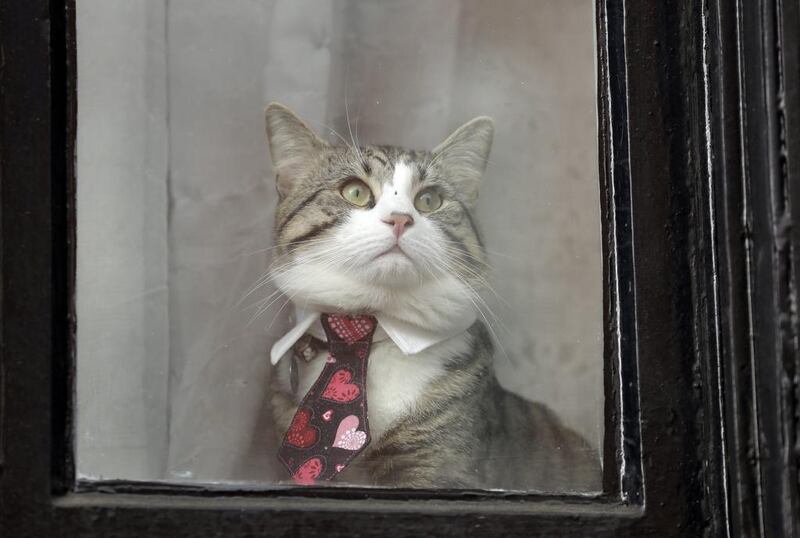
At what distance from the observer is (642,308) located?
61 cm

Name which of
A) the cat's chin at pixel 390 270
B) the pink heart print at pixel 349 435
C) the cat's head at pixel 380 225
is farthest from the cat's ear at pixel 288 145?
the pink heart print at pixel 349 435

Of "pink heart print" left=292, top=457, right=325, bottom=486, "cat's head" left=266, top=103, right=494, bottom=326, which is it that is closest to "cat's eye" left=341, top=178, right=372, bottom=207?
"cat's head" left=266, top=103, right=494, bottom=326

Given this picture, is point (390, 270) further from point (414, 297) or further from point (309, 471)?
point (309, 471)

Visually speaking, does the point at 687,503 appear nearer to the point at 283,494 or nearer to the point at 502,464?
the point at 502,464

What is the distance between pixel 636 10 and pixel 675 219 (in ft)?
0.59

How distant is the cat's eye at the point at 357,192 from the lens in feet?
2.26

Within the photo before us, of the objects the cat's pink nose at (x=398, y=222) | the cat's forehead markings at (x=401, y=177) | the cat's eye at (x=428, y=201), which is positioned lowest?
the cat's pink nose at (x=398, y=222)

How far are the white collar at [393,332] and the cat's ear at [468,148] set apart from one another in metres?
0.13

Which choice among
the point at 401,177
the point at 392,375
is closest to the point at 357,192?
the point at 401,177

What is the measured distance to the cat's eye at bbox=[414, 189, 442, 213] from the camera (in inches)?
27.5

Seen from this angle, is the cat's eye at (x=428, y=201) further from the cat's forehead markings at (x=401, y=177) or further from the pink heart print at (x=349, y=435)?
the pink heart print at (x=349, y=435)

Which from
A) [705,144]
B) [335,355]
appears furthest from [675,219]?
[335,355]

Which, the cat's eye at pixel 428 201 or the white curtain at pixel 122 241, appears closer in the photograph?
the white curtain at pixel 122 241

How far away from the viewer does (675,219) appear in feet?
2.05
